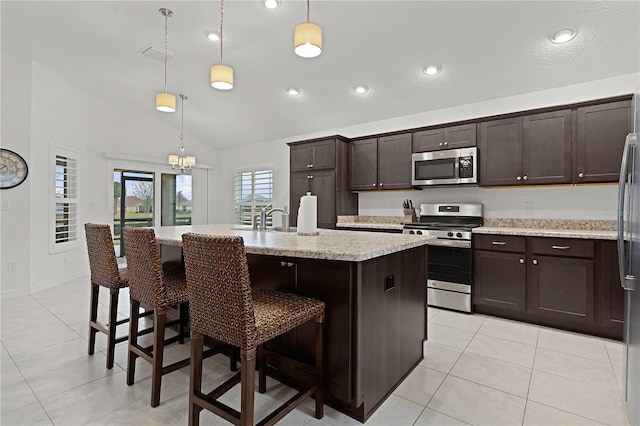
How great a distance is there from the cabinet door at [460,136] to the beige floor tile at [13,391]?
14.1 feet

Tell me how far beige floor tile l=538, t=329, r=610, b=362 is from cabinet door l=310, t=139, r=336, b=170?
3.10 m

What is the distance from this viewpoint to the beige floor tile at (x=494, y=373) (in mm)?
2102

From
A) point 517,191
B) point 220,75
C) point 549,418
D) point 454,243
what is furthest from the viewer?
point 517,191

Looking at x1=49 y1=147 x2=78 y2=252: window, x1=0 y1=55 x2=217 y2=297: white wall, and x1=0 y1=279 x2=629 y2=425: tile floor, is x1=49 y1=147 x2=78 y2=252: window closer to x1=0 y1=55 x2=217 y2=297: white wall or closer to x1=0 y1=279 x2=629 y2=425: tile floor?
x1=0 y1=55 x2=217 y2=297: white wall

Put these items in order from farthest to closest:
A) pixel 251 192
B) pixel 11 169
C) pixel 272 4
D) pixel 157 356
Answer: pixel 251 192, pixel 11 169, pixel 272 4, pixel 157 356

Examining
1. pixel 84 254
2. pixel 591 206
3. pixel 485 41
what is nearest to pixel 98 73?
pixel 84 254

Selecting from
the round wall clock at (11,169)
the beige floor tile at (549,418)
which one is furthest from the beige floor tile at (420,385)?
the round wall clock at (11,169)

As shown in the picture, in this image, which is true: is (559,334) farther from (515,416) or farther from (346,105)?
(346,105)

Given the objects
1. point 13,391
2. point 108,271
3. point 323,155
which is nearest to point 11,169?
point 108,271

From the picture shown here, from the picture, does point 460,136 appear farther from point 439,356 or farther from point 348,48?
point 439,356

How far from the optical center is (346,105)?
4.70 meters

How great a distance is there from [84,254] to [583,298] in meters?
6.77

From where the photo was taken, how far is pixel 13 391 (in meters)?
2.01

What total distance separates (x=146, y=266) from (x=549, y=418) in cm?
243
